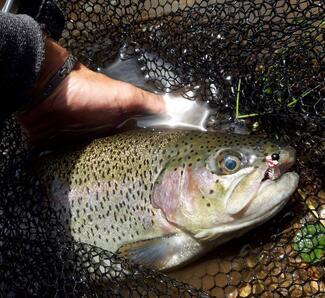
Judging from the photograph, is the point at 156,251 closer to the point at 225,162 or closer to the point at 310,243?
the point at 225,162

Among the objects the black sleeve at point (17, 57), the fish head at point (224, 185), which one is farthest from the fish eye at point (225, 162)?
the black sleeve at point (17, 57)

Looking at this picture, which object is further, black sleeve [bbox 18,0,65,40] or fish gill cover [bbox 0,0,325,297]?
black sleeve [bbox 18,0,65,40]

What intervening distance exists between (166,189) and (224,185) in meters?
0.32

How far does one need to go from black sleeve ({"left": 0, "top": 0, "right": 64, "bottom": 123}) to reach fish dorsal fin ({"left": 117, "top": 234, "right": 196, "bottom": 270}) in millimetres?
918

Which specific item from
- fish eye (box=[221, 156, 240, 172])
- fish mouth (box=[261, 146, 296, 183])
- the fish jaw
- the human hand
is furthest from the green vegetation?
the human hand

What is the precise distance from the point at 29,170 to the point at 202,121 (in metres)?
1.03

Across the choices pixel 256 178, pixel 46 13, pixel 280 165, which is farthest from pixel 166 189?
pixel 46 13

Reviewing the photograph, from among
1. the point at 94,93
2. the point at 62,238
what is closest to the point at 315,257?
the point at 62,238

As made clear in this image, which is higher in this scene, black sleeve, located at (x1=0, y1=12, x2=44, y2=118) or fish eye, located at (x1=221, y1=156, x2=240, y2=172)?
black sleeve, located at (x1=0, y1=12, x2=44, y2=118)

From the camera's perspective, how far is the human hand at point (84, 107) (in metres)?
3.01

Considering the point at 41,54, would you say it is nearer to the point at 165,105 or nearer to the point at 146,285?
the point at 165,105

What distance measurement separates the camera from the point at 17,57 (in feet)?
7.77

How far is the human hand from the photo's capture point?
118 inches

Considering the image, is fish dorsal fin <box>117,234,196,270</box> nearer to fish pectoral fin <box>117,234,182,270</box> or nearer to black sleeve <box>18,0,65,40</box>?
fish pectoral fin <box>117,234,182,270</box>
